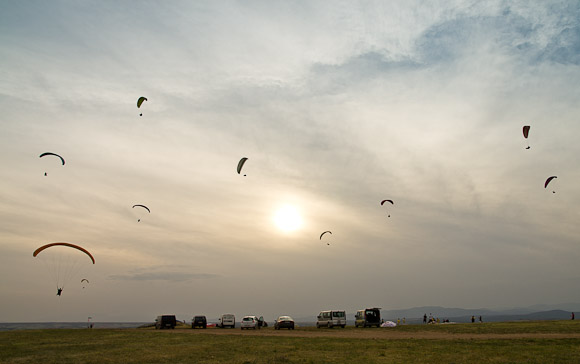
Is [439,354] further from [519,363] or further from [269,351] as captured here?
[269,351]

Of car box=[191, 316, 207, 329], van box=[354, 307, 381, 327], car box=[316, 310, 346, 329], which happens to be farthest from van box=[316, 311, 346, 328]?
car box=[191, 316, 207, 329]

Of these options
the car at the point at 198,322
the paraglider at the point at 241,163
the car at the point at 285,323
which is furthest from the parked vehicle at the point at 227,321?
the paraglider at the point at 241,163

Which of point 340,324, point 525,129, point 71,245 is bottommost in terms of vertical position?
point 340,324

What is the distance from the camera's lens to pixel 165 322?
58.9 meters

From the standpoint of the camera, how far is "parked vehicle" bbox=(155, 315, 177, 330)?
5878 centimetres

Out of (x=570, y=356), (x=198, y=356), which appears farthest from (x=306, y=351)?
(x=570, y=356)

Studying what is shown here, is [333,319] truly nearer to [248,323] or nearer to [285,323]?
[285,323]

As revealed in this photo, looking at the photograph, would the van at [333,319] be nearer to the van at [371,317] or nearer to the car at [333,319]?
the car at [333,319]

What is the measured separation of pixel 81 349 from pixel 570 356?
28.5 metres

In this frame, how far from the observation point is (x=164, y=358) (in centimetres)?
2195

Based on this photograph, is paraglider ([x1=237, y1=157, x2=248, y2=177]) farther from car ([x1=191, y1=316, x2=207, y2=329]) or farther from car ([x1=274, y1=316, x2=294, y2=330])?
car ([x1=191, y1=316, x2=207, y2=329])

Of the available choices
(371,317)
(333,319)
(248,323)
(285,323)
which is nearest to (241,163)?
(285,323)

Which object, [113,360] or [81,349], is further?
[81,349]

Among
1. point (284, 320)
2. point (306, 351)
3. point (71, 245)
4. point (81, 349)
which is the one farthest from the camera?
point (284, 320)
